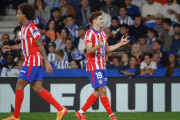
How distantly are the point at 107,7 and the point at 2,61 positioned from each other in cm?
408

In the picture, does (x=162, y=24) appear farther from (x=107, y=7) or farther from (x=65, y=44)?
(x=65, y=44)

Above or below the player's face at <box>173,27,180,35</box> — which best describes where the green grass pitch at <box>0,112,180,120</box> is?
below

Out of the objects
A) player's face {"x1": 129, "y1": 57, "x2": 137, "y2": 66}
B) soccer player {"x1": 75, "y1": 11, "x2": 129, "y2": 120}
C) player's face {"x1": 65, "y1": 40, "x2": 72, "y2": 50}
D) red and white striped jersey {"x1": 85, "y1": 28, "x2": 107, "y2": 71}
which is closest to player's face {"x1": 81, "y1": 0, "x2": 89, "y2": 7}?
player's face {"x1": 65, "y1": 40, "x2": 72, "y2": 50}

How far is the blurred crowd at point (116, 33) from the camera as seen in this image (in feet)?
34.5

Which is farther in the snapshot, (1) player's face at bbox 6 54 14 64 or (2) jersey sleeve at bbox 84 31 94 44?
(1) player's face at bbox 6 54 14 64

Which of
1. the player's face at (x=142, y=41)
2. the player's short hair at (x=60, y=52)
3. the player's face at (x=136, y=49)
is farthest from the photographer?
the player's face at (x=142, y=41)

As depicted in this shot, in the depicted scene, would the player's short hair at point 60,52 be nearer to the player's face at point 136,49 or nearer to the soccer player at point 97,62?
the player's face at point 136,49

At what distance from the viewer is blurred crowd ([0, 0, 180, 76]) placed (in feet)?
34.5

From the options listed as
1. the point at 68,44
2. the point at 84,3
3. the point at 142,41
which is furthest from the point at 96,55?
the point at 84,3

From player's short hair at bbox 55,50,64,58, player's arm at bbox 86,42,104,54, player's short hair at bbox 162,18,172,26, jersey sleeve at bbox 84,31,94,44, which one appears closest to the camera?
player's arm at bbox 86,42,104,54

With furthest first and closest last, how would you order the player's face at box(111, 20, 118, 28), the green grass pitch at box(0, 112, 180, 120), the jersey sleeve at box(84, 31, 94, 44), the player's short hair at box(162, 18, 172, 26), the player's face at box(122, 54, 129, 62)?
the player's short hair at box(162, 18, 172, 26), the player's face at box(111, 20, 118, 28), the player's face at box(122, 54, 129, 62), the green grass pitch at box(0, 112, 180, 120), the jersey sleeve at box(84, 31, 94, 44)

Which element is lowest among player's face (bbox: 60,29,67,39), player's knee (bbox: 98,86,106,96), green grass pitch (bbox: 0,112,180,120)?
green grass pitch (bbox: 0,112,180,120)

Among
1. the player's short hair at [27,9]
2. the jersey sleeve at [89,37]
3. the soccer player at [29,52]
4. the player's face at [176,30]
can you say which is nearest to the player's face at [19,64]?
the soccer player at [29,52]

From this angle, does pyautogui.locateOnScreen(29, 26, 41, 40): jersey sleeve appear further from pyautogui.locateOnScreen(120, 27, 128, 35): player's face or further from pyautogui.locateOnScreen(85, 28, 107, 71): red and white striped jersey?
pyautogui.locateOnScreen(120, 27, 128, 35): player's face
